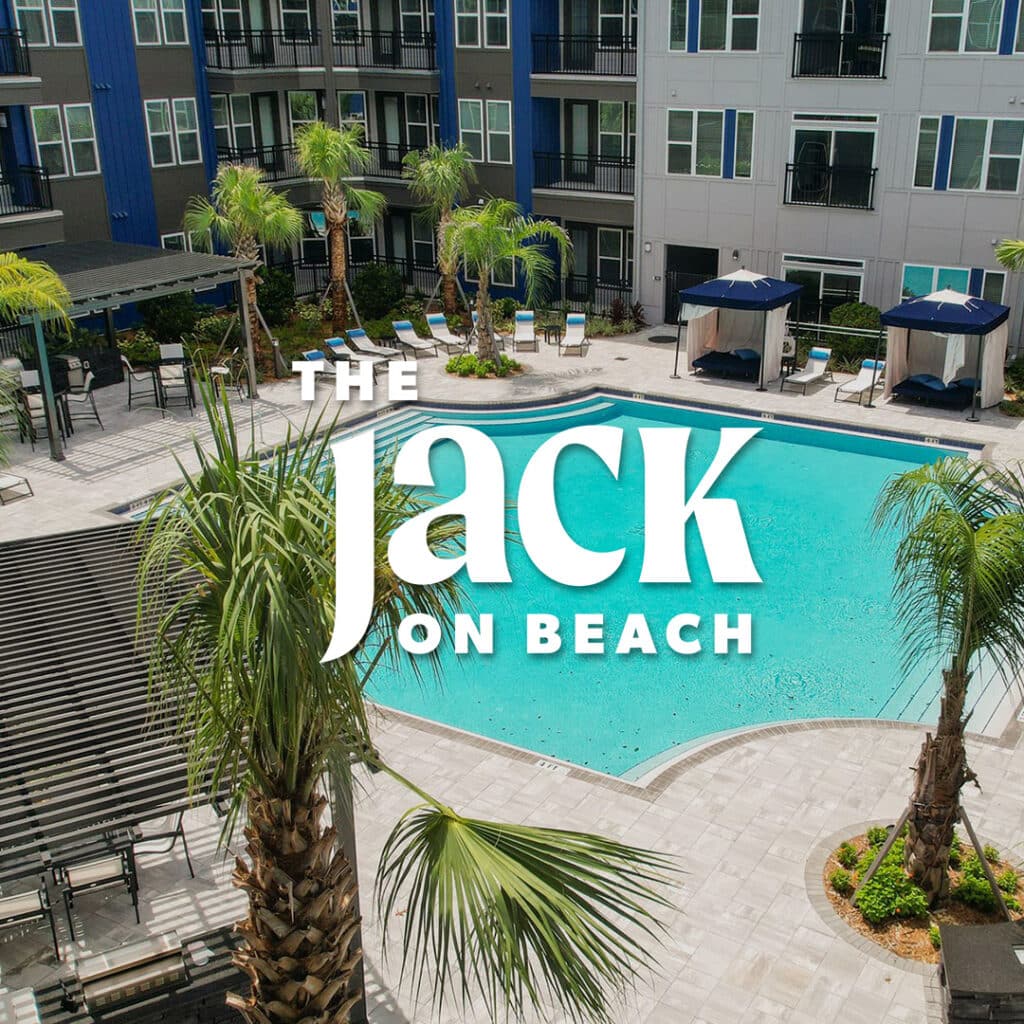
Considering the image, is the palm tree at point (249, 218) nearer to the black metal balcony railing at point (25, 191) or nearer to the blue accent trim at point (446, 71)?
the black metal balcony railing at point (25, 191)

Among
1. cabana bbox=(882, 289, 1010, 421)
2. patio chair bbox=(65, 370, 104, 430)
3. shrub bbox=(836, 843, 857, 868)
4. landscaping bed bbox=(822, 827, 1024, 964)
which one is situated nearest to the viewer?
landscaping bed bbox=(822, 827, 1024, 964)

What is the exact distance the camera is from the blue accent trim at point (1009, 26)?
24.6 metres

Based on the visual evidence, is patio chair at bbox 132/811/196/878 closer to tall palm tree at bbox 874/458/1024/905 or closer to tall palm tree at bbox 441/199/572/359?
tall palm tree at bbox 874/458/1024/905

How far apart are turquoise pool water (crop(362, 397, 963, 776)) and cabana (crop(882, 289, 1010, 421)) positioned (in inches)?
88.0

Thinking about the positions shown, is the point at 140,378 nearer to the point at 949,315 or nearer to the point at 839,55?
the point at 949,315

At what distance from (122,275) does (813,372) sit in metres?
14.8

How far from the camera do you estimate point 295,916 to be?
6801 mm

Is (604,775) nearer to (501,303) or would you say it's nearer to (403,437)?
(403,437)

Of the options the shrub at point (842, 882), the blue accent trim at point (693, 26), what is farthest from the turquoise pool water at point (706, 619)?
the blue accent trim at point (693, 26)

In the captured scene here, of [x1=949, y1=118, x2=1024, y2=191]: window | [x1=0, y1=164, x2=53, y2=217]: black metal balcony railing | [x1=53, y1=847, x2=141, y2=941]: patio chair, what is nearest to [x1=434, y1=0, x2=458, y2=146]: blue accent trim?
[x1=0, y1=164, x2=53, y2=217]: black metal balcony railing

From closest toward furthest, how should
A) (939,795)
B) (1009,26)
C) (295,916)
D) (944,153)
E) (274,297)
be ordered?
(295,916) < (939,795) < (1009,26) < (944,153) < (274,297)

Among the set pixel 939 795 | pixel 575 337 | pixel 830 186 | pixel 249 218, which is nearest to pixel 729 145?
pixel 830 186

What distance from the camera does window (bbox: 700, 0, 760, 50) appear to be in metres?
27.8

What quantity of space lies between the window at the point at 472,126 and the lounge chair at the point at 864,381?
1268cm
